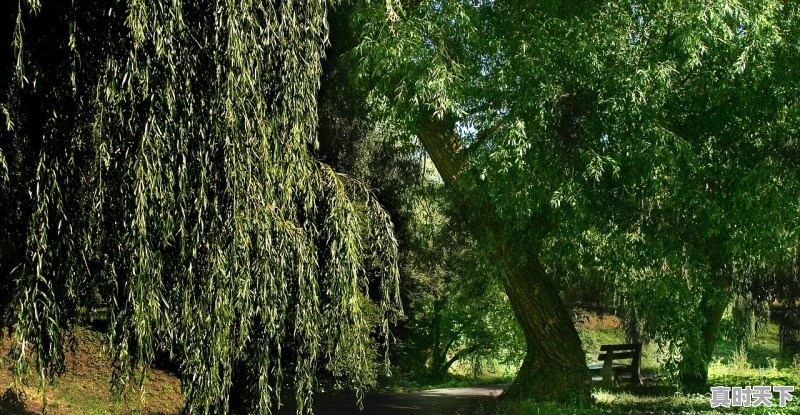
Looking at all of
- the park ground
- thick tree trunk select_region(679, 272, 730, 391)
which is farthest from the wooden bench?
thick tree trunk select_region(679, 272, 730, 391)

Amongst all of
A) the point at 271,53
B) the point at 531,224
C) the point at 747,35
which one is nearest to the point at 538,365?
the point at 531,224

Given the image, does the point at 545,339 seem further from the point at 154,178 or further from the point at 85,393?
the point at 85,393

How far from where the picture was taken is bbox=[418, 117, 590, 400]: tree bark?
471 inches

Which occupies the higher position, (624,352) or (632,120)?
(632,120)

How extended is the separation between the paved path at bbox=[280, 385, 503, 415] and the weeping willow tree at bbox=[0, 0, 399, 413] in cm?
756

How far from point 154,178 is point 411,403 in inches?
434

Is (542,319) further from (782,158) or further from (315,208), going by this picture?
(315,208)

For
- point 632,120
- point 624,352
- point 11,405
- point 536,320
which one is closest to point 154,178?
point 632,120

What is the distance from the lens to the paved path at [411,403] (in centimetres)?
1338

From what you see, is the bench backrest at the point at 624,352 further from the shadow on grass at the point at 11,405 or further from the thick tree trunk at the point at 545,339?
the shadow on grass at the point at 11,405

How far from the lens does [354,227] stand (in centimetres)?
694

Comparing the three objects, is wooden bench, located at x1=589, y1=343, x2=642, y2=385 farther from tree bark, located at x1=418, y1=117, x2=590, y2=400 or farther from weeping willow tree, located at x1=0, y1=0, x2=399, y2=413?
weeping willow tree, located at x1=0, y1=0, x2=399, y2=413

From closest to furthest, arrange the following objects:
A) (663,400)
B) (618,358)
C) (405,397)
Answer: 1. (663,400)
2. (618,358)
3. (405,397)

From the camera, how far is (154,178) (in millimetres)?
4957
